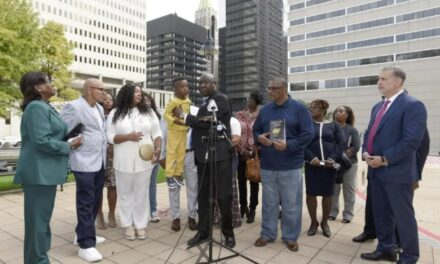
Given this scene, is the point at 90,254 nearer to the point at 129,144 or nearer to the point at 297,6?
the point at 129,144

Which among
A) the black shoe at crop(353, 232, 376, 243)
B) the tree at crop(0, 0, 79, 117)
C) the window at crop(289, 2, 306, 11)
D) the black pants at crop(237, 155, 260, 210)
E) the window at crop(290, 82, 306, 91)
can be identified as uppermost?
the window at crop(289, 2, 306, 11)

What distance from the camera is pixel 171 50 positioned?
440 ft

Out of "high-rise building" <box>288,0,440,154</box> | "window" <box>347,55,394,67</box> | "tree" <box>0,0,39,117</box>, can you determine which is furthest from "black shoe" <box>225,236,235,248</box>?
"window" <box>347,55,394,67</box>

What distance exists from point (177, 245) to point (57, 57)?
24.6 metres

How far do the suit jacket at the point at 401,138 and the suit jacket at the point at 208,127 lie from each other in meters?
1.89

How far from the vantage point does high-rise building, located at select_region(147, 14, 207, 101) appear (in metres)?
135

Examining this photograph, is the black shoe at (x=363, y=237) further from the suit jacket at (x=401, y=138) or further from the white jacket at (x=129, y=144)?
the white jacket at (x=129, y=144)

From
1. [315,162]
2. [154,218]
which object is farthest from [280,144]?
[154,218]

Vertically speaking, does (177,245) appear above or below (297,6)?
below

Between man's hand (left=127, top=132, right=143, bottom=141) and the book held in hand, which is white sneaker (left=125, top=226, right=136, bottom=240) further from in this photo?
the book held in hand

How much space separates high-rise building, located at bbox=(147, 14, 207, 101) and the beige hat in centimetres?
12670

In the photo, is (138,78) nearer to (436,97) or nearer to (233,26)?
(233,26)

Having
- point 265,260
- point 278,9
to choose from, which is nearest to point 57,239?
point 265,260

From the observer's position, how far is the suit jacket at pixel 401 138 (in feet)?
11.9
